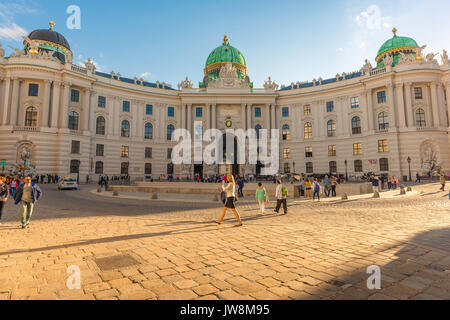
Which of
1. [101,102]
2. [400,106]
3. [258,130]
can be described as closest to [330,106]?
[400,106]

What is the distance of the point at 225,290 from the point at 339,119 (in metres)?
47.0

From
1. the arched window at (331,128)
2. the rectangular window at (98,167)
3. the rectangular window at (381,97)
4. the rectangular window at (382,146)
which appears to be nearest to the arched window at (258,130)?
the arched window at (331,128)

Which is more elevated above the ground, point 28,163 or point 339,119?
point 339,119

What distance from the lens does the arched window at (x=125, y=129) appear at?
4378 cm

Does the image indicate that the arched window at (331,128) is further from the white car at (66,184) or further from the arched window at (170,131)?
the white car at (66,184)

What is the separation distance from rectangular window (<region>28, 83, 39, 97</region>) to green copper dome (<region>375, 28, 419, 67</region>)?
62908 mm

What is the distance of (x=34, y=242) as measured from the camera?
5875mm

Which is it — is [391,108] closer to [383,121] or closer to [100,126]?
[383,121]

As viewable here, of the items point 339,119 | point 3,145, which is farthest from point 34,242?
point 339,119

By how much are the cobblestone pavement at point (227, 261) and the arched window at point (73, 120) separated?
3667cm

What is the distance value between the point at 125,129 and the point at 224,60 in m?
27.6

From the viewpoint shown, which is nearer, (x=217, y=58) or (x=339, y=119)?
(x=339, y=119)
